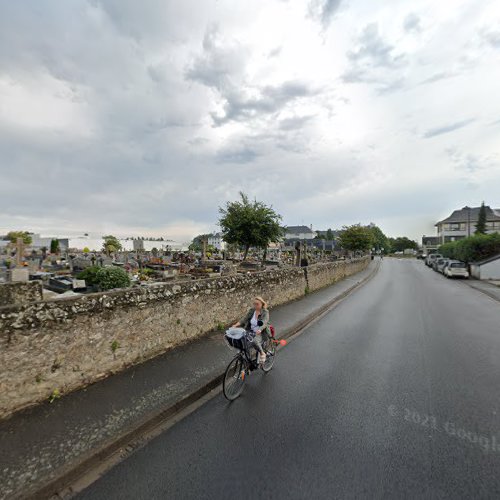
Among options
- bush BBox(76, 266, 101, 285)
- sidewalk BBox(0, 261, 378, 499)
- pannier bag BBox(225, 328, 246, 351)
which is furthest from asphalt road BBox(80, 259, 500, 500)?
bush BBox(76, 266, 101, 285)

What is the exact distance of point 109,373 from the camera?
15.2 ft

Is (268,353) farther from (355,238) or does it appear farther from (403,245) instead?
(403,245)

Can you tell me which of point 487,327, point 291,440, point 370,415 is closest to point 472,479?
point 370,415

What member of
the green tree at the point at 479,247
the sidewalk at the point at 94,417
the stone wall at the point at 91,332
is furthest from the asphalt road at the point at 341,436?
the green tree at the point at 479,247

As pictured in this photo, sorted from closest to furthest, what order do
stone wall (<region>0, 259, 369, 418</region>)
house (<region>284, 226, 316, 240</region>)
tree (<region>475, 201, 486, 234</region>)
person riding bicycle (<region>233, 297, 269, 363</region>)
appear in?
stone wall (<region>0, 259, 369, 418</region>)
person riding bicycle (<region>233, 297, 269, 363</region>)
tree (<region>475, 201, 486, 234</region>)
house (<region>284, 226, 316, 240</region>)

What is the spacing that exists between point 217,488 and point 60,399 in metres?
2.76

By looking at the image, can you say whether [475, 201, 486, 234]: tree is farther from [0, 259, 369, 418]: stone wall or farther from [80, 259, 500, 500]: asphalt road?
[0, 259, 369, 418]: stone wall

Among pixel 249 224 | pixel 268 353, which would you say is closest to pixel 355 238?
Answer: pixel 249 224

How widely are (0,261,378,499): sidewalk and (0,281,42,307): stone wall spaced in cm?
196

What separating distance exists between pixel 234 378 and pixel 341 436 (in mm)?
1845

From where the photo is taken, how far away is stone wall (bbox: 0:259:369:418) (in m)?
3.51

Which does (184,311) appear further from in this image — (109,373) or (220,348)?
(109,373)

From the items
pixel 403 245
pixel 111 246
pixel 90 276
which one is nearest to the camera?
pixel 90 276

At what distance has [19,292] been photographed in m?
4.66
